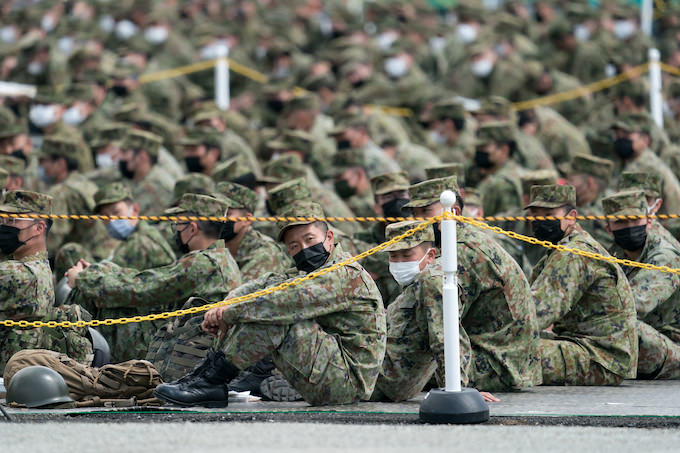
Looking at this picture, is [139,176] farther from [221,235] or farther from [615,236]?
[615,236]

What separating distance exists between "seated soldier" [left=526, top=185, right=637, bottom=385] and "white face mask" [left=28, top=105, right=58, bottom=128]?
906cm

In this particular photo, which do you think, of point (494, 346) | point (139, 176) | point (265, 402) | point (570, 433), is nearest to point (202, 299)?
point (265, 402)

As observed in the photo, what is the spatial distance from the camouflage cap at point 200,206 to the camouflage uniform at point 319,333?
145 cm

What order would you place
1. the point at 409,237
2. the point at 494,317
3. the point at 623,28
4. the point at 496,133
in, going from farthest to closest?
the point at 623,28 → the point at 496,133 → the point at 494,317 → the point at 409,237

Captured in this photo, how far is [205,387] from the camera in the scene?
738cm

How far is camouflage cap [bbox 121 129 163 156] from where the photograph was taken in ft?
41.3

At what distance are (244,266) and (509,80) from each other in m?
9.49

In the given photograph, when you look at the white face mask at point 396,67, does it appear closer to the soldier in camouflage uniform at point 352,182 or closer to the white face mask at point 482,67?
the white face mask at point 482,67

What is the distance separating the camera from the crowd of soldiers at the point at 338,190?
762 centimetres

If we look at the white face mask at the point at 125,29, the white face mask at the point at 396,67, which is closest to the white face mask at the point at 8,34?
the white face mask at the point at 125,29

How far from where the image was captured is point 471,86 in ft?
62.1

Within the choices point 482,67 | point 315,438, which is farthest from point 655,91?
point 315,438

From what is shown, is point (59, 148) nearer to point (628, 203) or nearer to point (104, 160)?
point (104, 160)

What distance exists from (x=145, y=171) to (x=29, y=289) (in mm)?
4404
